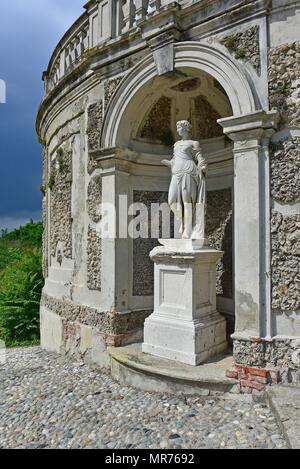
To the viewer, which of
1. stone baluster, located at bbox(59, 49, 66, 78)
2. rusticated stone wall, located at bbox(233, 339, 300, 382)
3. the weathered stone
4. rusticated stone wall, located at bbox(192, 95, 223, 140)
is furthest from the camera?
stone baluster, located at bbox(59, 49, 66, 78)

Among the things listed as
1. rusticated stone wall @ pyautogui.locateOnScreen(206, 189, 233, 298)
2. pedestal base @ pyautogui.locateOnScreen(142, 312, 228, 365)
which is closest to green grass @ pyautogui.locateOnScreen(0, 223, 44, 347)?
pedestal base @ pyautogui.locateOnScreen(142, 312, 228, 365)

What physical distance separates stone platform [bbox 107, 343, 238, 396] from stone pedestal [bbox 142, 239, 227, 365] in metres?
0.12

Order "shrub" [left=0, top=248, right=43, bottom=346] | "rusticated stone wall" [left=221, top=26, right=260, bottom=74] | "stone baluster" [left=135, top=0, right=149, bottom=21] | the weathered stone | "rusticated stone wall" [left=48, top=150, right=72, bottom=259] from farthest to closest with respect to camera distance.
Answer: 1. "shrub" [left=0, top=248, right=43, bottom=346]
2. "rusticated stone wall" [left=48, top=150, right=72, bottom=259]
3. the weathered stone
4. "stone baluster" [left=135, top=0, right=149, bottom=21]
5. "rusticated stone wall" [left=221, top=26, right=260, bottom=74]

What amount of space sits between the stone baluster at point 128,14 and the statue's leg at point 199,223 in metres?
3.02

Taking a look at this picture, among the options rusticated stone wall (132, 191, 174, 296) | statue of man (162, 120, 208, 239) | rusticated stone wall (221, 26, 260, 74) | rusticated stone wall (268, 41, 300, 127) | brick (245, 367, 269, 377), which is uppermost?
rusticated stone wall (221, 26, 260, 74)

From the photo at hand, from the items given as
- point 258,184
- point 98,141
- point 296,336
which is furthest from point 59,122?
point 296,336

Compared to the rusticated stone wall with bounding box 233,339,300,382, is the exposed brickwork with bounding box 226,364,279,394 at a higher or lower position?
lower

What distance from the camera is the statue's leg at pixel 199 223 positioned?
14.4 feet

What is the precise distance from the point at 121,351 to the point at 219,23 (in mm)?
4453

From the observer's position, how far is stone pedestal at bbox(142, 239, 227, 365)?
4.09 m

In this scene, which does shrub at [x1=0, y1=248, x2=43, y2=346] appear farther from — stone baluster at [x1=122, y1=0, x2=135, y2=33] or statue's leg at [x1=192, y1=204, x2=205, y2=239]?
stone baluster at [x1=122, y1=0, x2=135, y2=33]

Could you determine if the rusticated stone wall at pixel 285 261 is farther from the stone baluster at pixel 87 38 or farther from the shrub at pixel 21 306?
the shrub at pixel 21 306

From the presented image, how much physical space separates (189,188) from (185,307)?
1.55 m

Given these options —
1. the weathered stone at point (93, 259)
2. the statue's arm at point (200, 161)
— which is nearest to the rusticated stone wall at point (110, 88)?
the statue's arm at point (200, 161)
